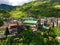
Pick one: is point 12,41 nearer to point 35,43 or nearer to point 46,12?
point 35,43

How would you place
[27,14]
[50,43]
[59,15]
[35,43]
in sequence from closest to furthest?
[35,43]
[50,43]
[59,15]
[27,14]

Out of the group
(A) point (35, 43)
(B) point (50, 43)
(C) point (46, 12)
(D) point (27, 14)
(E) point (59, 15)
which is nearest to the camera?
(A) point (35, 43)

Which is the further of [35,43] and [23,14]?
[23,14]

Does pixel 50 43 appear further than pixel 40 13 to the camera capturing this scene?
No

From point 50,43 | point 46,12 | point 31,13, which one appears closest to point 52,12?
point 46,12

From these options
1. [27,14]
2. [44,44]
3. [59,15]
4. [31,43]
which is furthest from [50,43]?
[27,14]

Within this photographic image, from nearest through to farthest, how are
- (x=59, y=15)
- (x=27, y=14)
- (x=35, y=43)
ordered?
(x=35, y=43)
(x=59, y=15)
(x=27, y=14)

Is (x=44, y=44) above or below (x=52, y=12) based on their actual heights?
above

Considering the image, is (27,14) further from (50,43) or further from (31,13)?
(50,43)

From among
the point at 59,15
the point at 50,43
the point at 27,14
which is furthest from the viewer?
the point at 27,14
